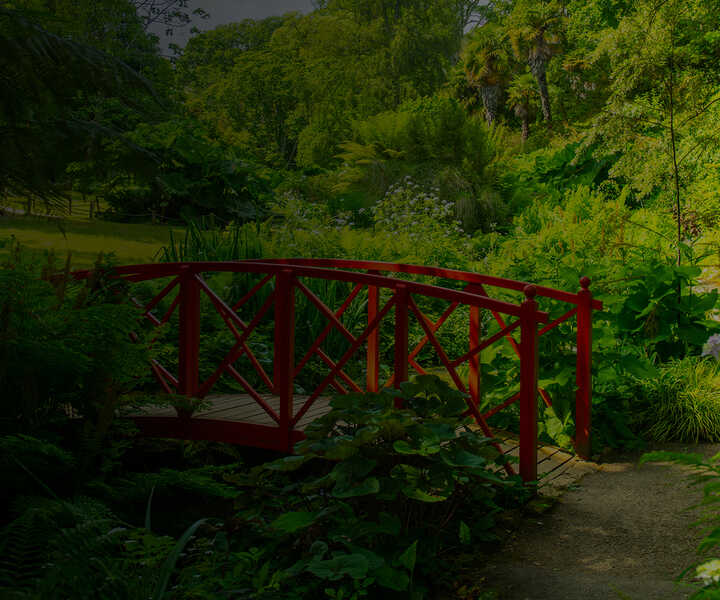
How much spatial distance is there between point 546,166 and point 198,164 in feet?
23.7

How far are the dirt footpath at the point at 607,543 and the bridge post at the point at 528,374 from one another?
38 cm

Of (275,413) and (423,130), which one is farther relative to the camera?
(423,130)

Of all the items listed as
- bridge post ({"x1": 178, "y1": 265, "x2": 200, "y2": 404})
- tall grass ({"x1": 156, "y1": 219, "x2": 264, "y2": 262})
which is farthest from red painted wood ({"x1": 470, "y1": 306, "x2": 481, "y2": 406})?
tall grass ({"x1": 156, "y1": 219, "x2": 264, "y2": 262})

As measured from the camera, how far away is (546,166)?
14.1 meters

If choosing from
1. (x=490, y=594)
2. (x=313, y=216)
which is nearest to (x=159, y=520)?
(x=490, y=594)

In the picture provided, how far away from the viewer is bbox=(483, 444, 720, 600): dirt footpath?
8.91 feet

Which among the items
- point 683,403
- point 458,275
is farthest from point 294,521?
point 683,403

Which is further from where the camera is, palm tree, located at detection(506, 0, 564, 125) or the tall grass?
palm tree, located at detection(506, 0, 564, 125)

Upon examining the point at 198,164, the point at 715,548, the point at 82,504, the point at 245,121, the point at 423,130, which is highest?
the point at 245,121

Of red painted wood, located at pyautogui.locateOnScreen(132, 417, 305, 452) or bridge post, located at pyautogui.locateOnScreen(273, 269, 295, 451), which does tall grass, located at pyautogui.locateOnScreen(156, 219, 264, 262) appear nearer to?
red painted wood, located at pyautogui.locateOnScreen(132, 417, 305, 452)

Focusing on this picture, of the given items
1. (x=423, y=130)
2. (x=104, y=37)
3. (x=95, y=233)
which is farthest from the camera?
(x=104, y=37)

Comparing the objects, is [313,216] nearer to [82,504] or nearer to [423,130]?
[423,130]

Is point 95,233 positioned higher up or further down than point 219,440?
higher up

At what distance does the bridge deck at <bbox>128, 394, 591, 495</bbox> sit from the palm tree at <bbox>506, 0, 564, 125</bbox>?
17.4 m
